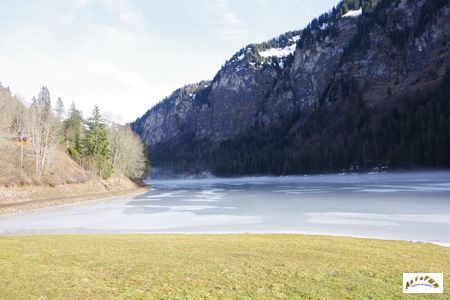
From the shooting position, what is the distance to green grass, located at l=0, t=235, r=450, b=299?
30.1ft

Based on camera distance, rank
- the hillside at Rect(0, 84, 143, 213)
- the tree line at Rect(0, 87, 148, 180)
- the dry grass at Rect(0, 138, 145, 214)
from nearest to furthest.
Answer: the dry grass at Rect(0, 138, 145, 214), the hillside at Rect(0, 84, 143, 213), the tree line at Rect(0, 87, 148, 180)

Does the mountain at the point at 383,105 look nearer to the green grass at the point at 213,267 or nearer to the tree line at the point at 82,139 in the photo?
the tree line at the point at 82,139

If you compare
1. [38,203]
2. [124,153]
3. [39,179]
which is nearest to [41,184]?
[39,179]

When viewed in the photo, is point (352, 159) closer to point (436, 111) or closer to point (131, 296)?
point (436, 111)

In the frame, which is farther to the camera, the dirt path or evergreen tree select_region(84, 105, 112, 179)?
evergreen tree select_region(84, 105, 112, 179)

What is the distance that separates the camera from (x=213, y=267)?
11500 mm

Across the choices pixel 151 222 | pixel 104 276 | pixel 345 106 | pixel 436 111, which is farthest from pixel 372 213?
pixel 345 106

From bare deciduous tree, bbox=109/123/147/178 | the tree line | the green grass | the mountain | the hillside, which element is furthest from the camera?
the mountain

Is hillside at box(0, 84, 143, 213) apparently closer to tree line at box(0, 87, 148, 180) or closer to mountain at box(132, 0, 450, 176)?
tree line at box(0, 87, 148, 180)

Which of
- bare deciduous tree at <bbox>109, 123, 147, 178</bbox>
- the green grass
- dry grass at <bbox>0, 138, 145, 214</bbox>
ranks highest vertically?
bare deciduous tree at <bbox>109, 123, 147, 178</bbox>

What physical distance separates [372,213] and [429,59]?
145 meters

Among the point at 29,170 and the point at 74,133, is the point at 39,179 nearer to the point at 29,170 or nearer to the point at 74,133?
the point at 29,170

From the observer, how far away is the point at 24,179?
150ft

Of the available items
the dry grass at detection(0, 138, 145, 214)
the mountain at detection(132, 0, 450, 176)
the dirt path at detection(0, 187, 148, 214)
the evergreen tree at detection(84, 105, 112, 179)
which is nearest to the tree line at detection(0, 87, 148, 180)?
the evergreen tree at detection(84, 105, 112, 179)
